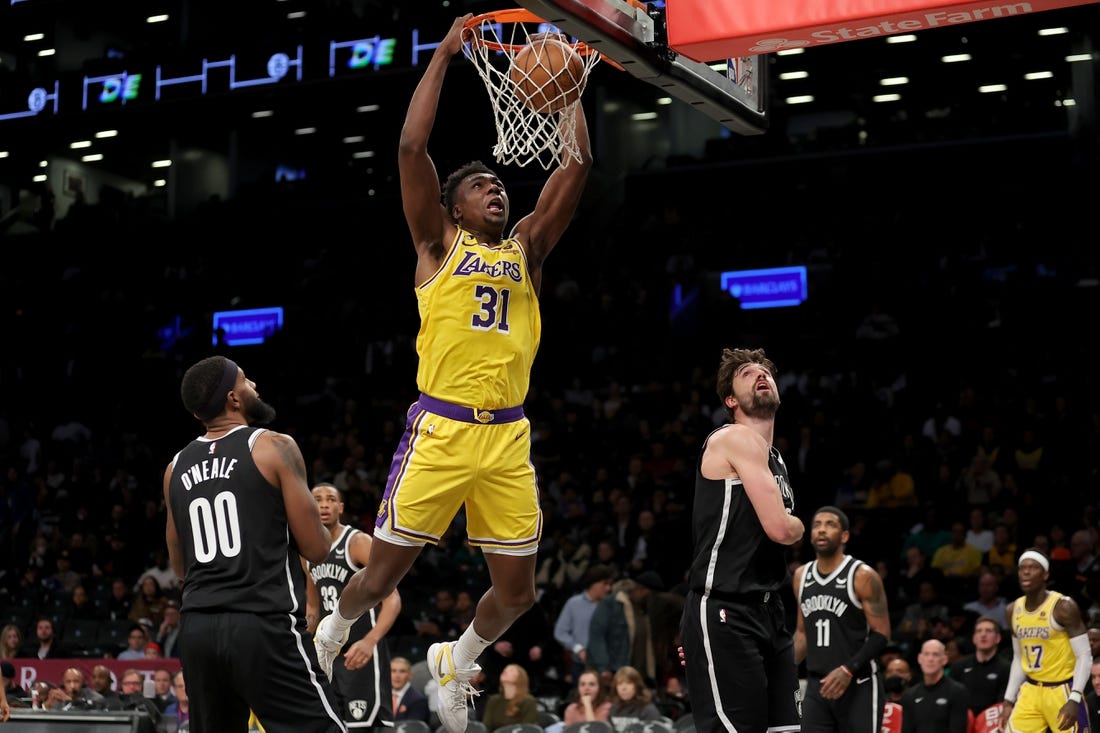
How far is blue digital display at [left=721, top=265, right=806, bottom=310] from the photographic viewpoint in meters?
21.7

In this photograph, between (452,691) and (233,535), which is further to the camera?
(452,691)

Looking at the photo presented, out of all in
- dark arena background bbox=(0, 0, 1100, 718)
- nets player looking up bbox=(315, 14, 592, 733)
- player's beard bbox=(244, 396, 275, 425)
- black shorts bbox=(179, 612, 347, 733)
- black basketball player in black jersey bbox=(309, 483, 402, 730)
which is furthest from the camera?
dark arena background bbox=(0, 0, 1100, 718)

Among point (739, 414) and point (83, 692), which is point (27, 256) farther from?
point (739, 414)

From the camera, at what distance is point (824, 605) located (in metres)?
9.40

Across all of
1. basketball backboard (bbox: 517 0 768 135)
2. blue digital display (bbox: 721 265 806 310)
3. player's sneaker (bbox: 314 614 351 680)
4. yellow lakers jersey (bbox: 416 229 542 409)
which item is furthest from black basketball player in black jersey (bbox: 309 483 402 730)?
blue digital display (bbox: 721 265 806 310)

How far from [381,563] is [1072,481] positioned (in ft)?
37.2

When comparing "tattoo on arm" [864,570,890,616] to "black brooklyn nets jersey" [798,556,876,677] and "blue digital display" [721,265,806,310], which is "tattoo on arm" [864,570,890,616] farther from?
"blue digital display" [721,265,806,310]

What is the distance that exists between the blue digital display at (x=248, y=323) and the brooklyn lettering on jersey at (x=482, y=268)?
19.8 m

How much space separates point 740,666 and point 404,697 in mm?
6956

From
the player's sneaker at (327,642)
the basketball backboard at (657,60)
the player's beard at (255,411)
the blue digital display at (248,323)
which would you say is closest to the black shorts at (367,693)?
the player's sneaker at (327,642)

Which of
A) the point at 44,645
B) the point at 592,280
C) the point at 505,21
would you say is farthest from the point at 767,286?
the point at 505,21

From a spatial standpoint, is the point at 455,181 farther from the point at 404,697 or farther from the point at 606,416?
the point at 606,416

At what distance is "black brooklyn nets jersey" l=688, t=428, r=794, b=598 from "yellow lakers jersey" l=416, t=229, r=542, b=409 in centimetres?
98

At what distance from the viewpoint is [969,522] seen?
15328 mm
